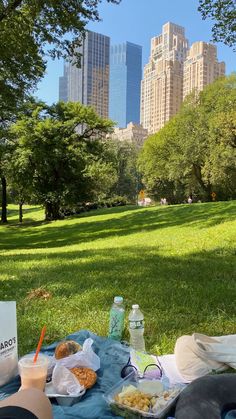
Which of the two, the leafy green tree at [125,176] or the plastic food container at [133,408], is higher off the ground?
the leafy green tree at [125,176]

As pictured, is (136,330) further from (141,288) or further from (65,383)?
(141,288)

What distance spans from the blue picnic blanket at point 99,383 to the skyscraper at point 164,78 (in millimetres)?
79342

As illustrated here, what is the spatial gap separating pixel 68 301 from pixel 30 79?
14.3 meters

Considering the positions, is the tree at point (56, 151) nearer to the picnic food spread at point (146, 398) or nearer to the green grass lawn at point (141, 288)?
the green grass lawn at point (141, 288)

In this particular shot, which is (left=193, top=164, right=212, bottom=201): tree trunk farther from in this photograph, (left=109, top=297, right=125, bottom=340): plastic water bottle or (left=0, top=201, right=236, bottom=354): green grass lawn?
(left=109, top=297, right=125, bottom=340): plastic water bottle

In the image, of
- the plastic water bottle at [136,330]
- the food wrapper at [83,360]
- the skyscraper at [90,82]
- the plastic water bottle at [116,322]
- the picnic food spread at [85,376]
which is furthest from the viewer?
the skyscraper at [90,82]

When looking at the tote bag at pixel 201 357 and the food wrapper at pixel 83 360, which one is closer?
the food wrapper at pixel 83 360

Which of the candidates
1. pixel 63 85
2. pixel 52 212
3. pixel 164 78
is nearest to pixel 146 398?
pixel 52 212

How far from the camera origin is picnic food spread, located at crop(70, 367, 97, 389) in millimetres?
3152

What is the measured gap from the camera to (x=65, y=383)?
305 centimetres

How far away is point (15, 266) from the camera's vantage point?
9.98 m

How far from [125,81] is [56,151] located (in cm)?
13848

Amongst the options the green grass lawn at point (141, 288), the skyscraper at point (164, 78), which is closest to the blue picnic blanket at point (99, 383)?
the green grass lawn at point (141, 288)

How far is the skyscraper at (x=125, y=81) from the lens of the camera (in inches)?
5987
